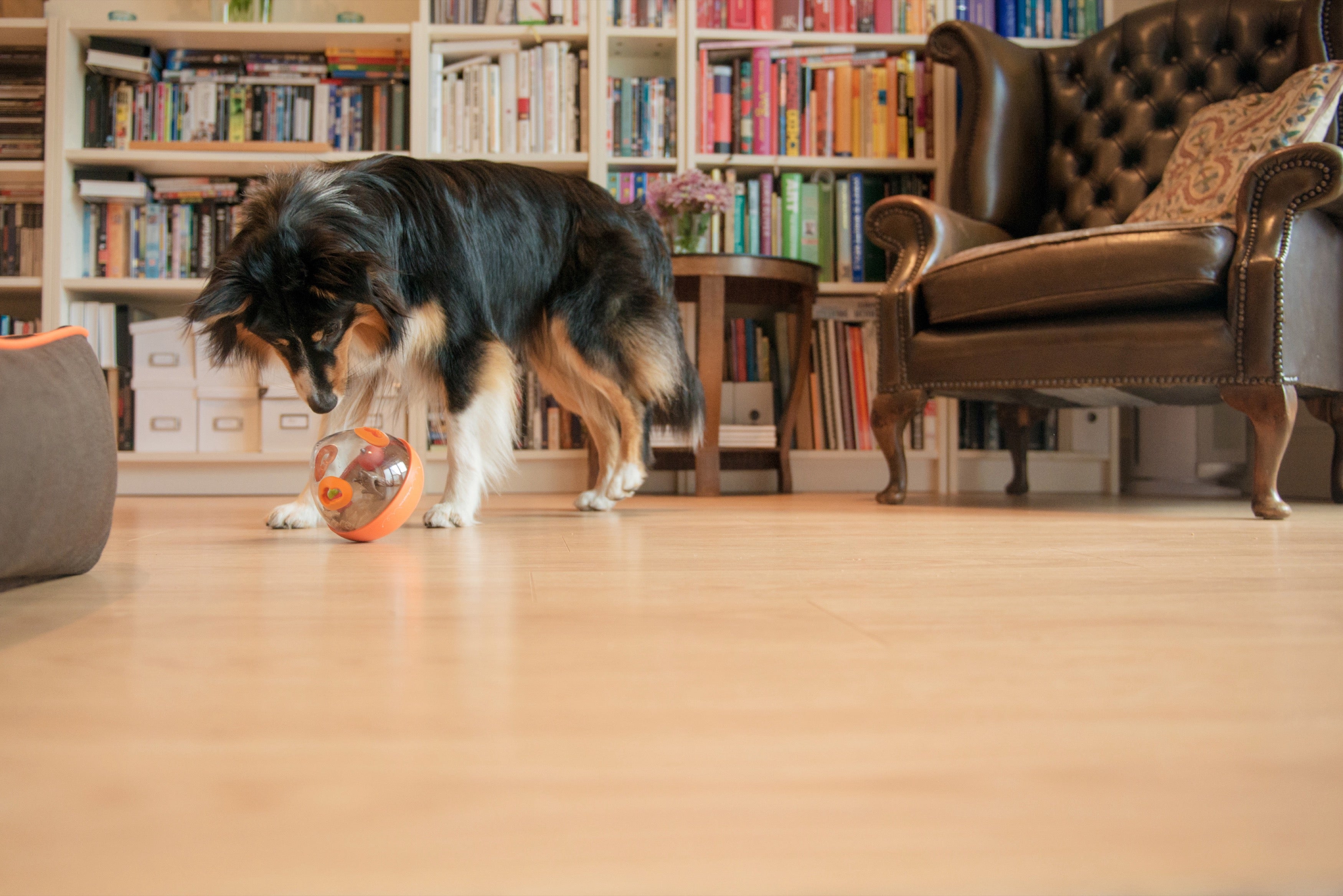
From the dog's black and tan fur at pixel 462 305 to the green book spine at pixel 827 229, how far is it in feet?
3.89

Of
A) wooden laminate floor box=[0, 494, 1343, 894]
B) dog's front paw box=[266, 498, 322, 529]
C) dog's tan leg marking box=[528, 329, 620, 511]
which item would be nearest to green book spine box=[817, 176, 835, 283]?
dog's tan leg marking box=[528, 329, 620, 511]

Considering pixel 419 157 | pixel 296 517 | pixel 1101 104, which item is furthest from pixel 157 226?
pixel 1101 104

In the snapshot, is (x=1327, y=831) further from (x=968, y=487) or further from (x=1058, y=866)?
(x=968, y=487)

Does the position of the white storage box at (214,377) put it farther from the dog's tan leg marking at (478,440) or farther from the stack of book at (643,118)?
the dog's tan leg marking at (478,440)

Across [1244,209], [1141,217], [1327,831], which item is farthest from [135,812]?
[1141,217]

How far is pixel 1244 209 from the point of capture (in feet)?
6.53

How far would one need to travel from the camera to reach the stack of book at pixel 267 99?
325 cm

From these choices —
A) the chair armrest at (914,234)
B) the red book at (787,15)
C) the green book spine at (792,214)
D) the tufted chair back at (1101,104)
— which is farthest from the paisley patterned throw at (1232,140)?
the red book at (787,15)

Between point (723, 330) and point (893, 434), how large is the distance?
758mm

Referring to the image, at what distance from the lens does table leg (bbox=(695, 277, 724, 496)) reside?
9.49ft

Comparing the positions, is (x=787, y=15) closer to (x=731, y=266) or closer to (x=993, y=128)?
(x=993, y=128)

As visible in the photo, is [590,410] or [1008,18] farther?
[1008,18]

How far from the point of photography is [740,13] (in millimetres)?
3277

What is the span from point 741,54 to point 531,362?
1.66 metres
